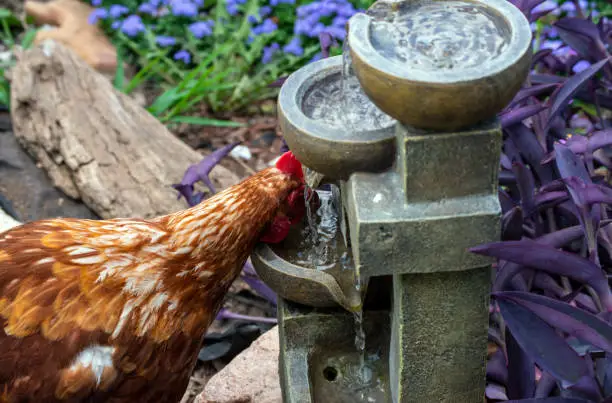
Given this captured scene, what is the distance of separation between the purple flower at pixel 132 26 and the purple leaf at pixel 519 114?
11.6ft

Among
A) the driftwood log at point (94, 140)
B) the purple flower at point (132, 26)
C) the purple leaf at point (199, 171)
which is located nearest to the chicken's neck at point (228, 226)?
the purple leaf at point (199, 171)

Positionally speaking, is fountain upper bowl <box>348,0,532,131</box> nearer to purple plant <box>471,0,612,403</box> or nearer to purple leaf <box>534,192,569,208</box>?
purple plant <box>471,0,612,403</box>

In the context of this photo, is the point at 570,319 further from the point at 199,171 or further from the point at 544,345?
the point at 199,171

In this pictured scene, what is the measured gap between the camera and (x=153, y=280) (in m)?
2.50

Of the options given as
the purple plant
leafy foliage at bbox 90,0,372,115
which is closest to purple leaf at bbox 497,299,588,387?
the purple plant

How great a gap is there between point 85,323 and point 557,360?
1457 millimetres

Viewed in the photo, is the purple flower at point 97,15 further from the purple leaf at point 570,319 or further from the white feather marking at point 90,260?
the purple leaf at point 570,319

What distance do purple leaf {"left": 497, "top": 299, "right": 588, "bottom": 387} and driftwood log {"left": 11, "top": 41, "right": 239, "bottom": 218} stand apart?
2428mm

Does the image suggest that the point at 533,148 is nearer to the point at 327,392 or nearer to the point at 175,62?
the point at 327,392

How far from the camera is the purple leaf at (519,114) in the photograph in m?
2.74

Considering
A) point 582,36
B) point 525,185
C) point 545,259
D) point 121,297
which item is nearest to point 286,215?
point 121,297

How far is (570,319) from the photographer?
1.88m

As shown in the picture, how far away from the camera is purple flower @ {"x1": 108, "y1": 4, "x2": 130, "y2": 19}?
5742 millimetres

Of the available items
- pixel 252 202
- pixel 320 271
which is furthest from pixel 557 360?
pixel 252 202
